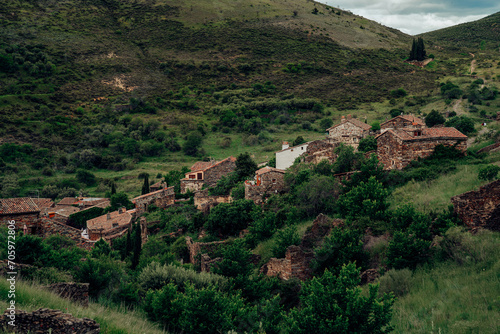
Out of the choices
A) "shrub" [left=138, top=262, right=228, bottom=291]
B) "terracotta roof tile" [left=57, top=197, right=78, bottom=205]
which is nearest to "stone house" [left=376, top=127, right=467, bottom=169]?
"shrub" [left=138, top=262, right=228, bottom=291]

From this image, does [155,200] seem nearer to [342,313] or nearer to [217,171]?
[217,171]

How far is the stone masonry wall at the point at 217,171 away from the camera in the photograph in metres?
41.3

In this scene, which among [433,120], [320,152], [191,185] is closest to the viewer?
[320,152]

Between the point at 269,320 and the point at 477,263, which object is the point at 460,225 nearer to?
the point at 477,263

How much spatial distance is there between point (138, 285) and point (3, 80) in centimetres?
7692

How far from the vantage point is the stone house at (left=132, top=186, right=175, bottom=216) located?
40156mm

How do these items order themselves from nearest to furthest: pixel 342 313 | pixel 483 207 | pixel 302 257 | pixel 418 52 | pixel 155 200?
1. pixel 342 313
2. pixel 483 207
3. pixel 302 257
4. pixel 155 200
5. pixel 418 52

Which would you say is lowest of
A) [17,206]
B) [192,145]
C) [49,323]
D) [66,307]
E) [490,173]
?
[66,307]

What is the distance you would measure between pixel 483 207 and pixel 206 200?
25651mm

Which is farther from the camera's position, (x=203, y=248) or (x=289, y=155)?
(x=289, y=155)

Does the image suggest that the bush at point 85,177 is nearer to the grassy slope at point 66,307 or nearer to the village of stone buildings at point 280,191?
the village of stone buildings at point 280,191

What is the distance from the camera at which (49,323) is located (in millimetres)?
7391

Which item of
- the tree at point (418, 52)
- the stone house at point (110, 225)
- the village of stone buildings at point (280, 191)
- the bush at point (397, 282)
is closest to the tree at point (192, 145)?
the village of stone buildings at point (280, 191)

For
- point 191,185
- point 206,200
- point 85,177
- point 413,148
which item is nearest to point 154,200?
point 191,185
